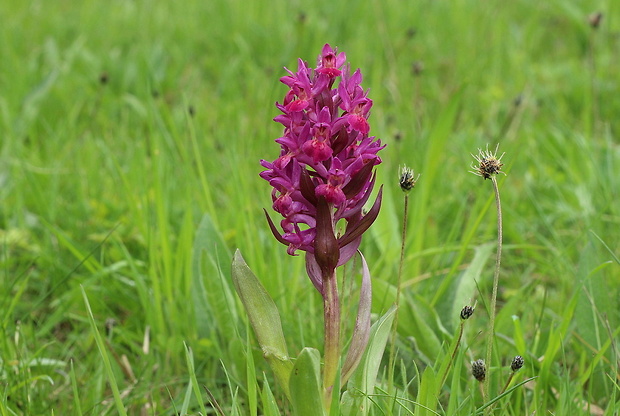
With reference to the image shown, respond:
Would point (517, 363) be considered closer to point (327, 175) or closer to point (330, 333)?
point (330, 333)

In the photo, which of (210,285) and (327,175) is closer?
(327,175)

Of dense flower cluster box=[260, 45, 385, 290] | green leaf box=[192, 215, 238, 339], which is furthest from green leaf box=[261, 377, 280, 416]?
green leaf box=[192, 215, 238, 339]

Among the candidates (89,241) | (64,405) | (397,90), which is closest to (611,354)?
(64,405)

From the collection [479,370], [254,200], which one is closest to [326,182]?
[479,370]

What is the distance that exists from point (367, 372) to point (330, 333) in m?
0.13

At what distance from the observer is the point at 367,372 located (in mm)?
1737

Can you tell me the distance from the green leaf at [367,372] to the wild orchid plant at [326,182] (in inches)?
0.8

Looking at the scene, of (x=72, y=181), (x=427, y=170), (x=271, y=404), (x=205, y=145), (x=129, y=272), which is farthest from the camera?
(x=205, y=145)

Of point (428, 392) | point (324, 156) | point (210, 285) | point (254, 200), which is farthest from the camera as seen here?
point (254, 200)

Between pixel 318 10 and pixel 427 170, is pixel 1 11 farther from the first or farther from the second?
pixel 427 170

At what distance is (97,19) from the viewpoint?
18.9 ft

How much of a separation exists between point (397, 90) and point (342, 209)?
8.69 feet

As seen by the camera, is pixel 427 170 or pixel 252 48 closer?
pixel 427 170

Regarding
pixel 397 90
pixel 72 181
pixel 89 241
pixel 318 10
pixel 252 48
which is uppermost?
pixel 318 10
